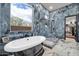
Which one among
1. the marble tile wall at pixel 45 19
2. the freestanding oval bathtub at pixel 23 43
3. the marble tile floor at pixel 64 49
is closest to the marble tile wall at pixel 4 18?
the marble tile wall at pixel 45 19

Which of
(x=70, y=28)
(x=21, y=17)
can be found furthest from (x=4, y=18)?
(x=70, y=28)

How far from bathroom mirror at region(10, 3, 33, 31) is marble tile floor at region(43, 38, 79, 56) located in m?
0.44

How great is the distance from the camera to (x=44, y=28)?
6.59 ft

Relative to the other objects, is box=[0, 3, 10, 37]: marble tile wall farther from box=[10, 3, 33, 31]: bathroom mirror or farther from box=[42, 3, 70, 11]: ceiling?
box=[42, 3, 70, 11]: ceiling

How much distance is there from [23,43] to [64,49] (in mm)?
599

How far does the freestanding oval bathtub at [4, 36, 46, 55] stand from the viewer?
191cm

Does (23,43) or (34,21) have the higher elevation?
(34,21)

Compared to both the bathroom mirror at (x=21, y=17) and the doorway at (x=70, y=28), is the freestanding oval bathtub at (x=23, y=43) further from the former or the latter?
the doorway at (x=70, y=28)

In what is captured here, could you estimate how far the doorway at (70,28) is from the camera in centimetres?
200

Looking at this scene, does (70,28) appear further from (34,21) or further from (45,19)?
(34,21)

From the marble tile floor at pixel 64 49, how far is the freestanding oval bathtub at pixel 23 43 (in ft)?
0.56

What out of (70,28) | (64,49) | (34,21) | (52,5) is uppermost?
(52,5)

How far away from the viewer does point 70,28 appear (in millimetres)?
1993

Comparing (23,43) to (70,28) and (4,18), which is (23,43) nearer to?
(4,18)
